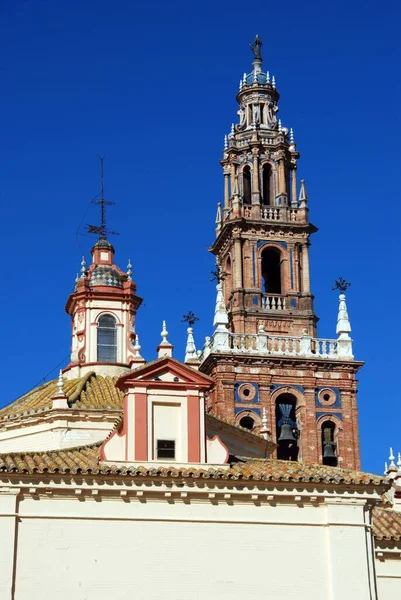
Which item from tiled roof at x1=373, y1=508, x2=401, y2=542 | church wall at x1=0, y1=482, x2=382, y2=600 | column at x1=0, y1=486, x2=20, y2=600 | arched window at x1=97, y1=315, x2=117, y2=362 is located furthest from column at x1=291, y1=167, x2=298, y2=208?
column at x1=0, y1=486, x2=20, y2=600

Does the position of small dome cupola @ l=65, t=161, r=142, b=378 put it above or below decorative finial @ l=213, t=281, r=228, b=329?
below

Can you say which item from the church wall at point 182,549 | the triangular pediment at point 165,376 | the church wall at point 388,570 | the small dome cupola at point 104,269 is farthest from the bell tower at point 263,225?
the church wall at point 182,549

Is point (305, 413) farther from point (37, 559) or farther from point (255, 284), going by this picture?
point (37, 559)

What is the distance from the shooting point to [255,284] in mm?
65188

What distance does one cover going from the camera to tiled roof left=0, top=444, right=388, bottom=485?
25.9 m

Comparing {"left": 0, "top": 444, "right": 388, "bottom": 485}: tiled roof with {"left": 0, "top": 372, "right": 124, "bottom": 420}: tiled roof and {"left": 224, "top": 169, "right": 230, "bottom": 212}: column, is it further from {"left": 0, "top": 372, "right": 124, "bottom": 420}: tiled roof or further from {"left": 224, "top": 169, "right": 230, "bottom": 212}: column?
{"left": 224, "top": 169, "right": 230, "bottom": 212}: column

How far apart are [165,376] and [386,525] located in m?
8.21

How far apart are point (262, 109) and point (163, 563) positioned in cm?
4785

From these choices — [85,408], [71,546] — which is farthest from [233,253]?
[71,546]

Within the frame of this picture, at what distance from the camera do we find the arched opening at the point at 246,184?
6888 centimetres

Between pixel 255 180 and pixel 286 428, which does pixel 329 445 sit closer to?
pixel 286 428

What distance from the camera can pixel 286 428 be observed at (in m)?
60.1

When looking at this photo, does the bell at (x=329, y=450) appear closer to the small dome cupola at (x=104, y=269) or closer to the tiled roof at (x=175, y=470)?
the small dome cupola at (x=104, y=269)

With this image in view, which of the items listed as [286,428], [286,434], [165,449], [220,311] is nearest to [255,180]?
[220,311]
